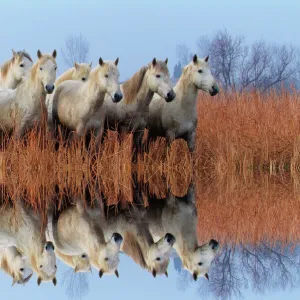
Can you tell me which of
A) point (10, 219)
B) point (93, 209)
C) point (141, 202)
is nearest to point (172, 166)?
point (141, 202)

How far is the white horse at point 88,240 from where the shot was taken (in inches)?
167

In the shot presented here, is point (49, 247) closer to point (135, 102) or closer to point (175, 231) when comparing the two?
point (175, 231)

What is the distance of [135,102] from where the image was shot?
10.5 meters

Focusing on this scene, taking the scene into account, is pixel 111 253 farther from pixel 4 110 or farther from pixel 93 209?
pixel 4 110

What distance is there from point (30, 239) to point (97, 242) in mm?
463

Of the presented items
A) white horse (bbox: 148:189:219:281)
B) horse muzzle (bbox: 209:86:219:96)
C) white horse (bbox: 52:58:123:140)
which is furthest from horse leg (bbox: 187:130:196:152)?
white horse (bbox: 148:189:219:281)

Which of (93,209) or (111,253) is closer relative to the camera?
(111,253)

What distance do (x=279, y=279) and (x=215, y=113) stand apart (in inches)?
324

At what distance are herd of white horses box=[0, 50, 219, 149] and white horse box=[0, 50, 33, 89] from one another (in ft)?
2.56

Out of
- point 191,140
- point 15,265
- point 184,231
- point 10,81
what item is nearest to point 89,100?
point 191,140

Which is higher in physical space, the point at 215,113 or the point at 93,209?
the point at 215,113

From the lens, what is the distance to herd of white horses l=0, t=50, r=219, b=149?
978 centimetres

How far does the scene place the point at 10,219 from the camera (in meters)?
5.59

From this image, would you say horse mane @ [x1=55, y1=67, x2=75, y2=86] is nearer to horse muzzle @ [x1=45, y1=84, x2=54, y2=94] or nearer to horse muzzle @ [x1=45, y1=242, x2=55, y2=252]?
horse muzzle @ [x1=45, y1=84, x2=54, y2=94]
